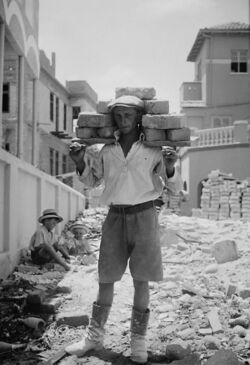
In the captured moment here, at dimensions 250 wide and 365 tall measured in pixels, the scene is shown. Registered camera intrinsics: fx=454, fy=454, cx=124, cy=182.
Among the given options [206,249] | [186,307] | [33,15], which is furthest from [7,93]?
[186,307]

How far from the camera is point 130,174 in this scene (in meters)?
3.53

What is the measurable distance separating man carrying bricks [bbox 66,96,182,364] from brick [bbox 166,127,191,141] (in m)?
0.15

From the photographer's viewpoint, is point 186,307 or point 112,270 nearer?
point 112,270

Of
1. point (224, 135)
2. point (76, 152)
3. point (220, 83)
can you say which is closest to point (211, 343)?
point (76, 152)

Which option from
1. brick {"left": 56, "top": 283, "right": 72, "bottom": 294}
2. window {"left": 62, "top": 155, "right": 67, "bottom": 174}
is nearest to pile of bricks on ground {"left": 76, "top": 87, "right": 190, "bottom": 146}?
brick {"left": 56, "top": 283, "right": 72, "bottom": 294}

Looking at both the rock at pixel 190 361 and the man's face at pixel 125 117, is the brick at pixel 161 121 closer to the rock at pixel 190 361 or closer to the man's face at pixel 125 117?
the man's face at pixel 125 117

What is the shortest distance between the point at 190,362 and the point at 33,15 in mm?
9387

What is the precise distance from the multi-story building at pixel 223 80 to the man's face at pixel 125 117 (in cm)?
2093

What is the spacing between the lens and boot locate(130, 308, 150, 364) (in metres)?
3.40

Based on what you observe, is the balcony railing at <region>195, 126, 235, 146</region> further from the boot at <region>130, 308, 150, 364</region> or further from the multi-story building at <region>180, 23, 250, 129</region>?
the boot at <region>130, 308, 150, 364</region>

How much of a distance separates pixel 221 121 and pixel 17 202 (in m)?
19.2

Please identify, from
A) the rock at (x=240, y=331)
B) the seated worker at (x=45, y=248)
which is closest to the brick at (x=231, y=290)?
the rock at (x=240, y=331)

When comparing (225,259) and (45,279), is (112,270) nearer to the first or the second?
(45,279)

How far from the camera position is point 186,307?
493 centimetres
